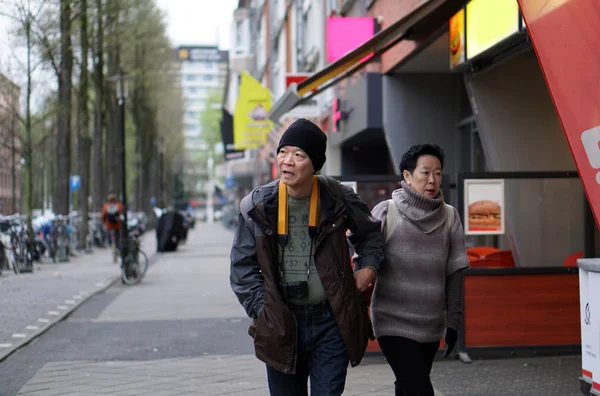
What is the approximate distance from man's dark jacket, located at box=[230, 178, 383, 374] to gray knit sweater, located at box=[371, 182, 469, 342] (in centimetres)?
47

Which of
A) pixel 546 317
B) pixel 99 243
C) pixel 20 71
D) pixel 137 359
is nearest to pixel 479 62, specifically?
pixel 546 317

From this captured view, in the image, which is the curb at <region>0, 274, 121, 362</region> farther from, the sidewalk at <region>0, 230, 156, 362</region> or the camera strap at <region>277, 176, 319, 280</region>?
the camera strap at <region>277, 176, 319, 280</region>

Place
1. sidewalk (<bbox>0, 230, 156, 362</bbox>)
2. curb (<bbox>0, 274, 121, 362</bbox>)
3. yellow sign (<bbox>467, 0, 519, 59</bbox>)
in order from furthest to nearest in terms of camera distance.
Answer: sidewalk (<bbox>0, 230, 156, 362</bbox>)
curb (<bbox>0, 274, 121, 362</bbox>)
yellow sign (<bbox>467, 0, 519, 59</bbox>)

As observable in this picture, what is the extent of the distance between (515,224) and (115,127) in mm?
34374

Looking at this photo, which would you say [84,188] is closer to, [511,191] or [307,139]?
[511,191]

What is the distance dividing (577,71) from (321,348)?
216cm

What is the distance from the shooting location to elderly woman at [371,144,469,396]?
4.73 meters

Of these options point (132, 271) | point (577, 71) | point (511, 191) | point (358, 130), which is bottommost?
point (132, 271)

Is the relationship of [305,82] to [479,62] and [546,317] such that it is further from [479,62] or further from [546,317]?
[546,317]

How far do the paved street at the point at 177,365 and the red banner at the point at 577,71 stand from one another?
2.59m

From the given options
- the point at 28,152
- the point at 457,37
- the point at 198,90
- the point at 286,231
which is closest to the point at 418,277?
the point at 286,231

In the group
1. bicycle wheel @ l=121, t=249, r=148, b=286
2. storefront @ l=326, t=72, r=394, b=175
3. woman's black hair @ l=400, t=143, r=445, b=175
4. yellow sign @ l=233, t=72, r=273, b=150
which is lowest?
bicycle wheel @ l=121, t=249, r=148, b=286

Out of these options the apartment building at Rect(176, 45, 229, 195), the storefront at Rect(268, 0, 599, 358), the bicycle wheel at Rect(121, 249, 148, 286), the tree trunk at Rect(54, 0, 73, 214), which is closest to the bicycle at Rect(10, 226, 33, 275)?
the bicycle wheel at Rect(121, 249, 148, 286)

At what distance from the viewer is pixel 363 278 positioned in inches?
172
